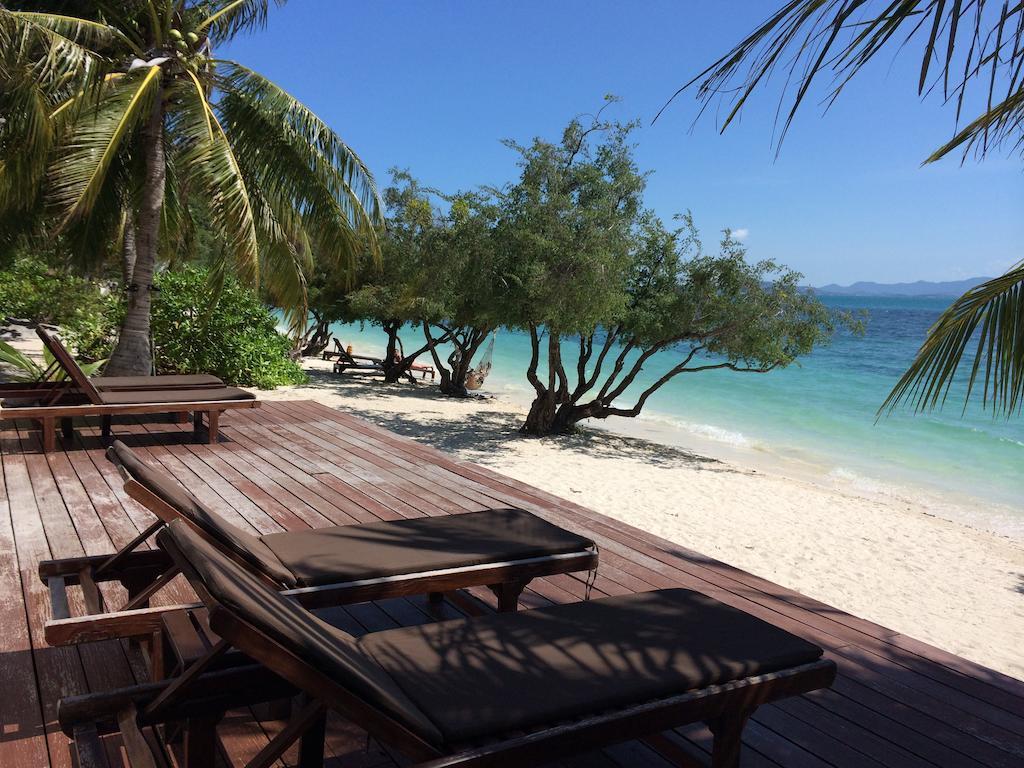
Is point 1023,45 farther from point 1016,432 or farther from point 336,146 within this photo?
point 1016,432

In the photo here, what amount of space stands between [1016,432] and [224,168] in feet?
81.0

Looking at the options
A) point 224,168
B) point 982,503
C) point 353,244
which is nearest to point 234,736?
point 224,168

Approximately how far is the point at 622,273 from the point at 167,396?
319 inches

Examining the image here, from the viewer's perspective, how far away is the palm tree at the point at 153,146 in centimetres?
779

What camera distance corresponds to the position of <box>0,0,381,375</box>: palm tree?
7793 millimetres

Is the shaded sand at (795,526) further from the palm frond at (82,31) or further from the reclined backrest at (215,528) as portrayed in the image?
the palm frond at (82,31)

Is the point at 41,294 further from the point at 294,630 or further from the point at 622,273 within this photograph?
the point at 294,630

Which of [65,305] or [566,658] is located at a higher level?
[65,305]

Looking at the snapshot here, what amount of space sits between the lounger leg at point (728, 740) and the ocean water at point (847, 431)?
463 cm

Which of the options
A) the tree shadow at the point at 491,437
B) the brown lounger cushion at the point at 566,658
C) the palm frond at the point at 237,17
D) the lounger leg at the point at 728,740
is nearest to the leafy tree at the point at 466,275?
the tree shadow at the point at 491,437

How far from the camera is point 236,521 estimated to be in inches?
169

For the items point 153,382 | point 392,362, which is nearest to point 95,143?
point 153,382

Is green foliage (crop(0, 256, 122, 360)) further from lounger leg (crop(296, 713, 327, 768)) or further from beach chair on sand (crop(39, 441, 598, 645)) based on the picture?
lounger leg (crop(296, 713, 327, 768))

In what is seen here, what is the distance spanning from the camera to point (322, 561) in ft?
8.77
